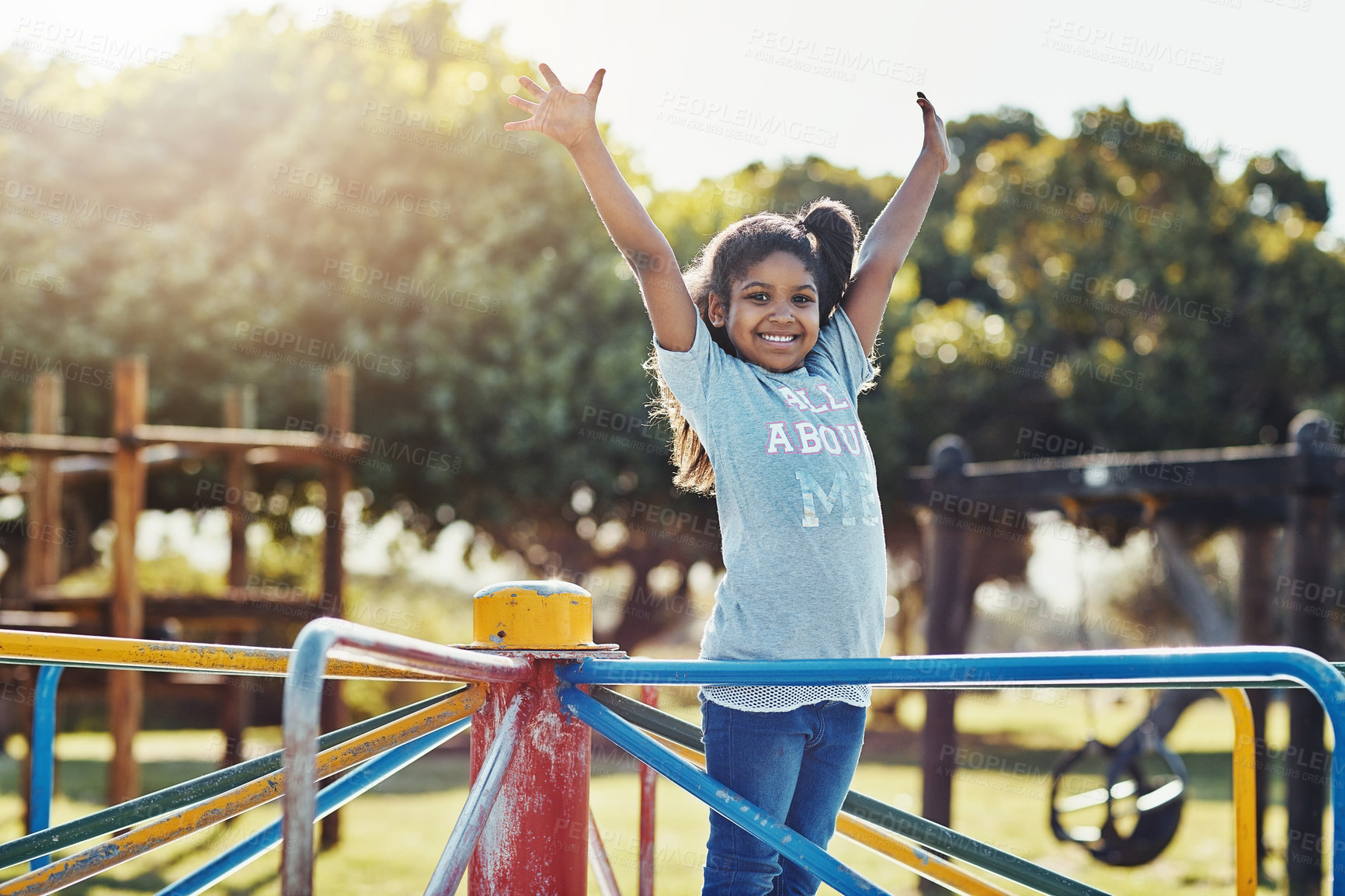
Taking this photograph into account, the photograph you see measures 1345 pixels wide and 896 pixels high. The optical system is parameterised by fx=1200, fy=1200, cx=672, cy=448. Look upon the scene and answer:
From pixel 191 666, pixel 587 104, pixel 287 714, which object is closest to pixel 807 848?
pixel 287 714

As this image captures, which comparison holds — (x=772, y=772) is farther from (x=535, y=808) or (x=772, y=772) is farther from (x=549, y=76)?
(x=549, y=76)

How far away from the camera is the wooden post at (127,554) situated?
221 inches

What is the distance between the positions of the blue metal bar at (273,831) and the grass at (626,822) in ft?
8.86

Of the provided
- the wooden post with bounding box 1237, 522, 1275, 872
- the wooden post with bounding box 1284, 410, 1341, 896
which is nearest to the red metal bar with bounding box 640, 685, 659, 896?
the wooden post with bounding box 1284, 410, 1341, 896

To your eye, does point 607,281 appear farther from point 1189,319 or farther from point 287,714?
point 287,714

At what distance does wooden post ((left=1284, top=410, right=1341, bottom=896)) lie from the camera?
15.4 ft

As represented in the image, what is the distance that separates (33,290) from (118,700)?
6070 mm

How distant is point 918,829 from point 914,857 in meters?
0.07

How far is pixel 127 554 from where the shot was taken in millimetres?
5773

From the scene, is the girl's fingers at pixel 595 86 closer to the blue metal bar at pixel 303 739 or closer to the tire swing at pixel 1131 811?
the blue metal bar at pixel 303 739

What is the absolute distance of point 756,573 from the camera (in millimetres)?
1814

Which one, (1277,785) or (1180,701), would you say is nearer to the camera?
(1277,785)

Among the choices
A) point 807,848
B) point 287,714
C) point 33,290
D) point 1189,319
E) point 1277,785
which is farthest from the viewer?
point 1189,319

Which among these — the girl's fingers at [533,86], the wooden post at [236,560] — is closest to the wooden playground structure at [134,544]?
the wooden post at [236,560]
